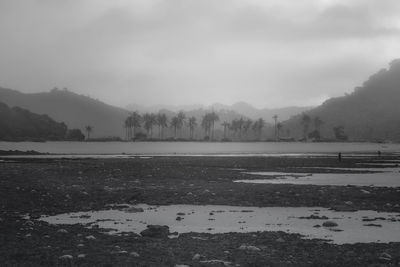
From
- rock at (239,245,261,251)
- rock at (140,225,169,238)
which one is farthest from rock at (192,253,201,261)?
rock at (140,225,169,238)

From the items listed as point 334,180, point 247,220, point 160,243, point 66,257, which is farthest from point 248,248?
point 334,180

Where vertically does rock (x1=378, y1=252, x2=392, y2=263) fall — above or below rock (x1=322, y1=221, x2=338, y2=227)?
above

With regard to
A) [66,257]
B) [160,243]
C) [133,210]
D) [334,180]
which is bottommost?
[334,180]

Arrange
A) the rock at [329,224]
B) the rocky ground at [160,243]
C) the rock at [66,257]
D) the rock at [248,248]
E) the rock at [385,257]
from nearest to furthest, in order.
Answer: the rock at [66,257] → the rocky ground at [160,243] → the rock at [385,257] → the rock at [248,248] → the rock at [329,224]

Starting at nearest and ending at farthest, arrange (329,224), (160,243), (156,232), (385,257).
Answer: (385,257) < (160,243) < (156,232) < (329,224)

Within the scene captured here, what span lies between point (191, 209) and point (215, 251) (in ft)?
34.4

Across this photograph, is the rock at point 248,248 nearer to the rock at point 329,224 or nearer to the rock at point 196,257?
the rock at point 196,257

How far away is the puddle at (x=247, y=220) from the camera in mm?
19219

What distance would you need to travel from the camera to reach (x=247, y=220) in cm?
2231

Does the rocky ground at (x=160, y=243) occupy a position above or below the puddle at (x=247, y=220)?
above

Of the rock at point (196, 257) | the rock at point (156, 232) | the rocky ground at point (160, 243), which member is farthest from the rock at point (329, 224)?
the rock at point (196, 257)

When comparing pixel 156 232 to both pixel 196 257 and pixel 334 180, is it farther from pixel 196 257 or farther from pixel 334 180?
pixel 334 180

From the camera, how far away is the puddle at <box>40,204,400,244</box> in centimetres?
1922

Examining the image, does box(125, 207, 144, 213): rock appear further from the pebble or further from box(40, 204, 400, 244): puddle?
the pebble
